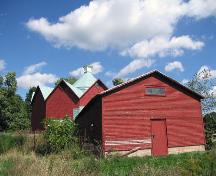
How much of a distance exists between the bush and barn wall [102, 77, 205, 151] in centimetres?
231

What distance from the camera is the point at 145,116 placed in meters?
24.3

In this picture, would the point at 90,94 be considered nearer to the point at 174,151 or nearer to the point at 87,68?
the point at 87,68

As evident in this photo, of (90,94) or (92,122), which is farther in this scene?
(90,94)

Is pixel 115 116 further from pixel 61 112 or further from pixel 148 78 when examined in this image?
pixel 61 112

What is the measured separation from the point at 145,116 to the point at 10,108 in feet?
105

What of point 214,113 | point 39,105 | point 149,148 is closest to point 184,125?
point 149,148

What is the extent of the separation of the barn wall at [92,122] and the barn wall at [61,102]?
12139 mm

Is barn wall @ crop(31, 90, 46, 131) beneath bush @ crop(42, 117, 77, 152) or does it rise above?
above

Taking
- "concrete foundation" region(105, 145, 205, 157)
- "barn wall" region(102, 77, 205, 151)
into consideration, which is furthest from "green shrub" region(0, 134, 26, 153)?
"concrete foundation" region(105, 145, 205, 157)

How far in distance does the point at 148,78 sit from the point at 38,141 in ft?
29.6

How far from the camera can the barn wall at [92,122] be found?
2383cm

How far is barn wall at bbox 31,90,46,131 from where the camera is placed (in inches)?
1769

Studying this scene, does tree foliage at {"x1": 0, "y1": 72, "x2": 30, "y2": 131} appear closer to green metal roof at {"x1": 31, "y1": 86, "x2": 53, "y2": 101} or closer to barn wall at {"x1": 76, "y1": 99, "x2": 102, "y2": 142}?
green metal roof at {"x1": 31, "y1": 86, "x2": 53, "y2": 101}

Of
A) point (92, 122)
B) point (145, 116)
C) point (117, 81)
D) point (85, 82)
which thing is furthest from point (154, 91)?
point (117, 81)
